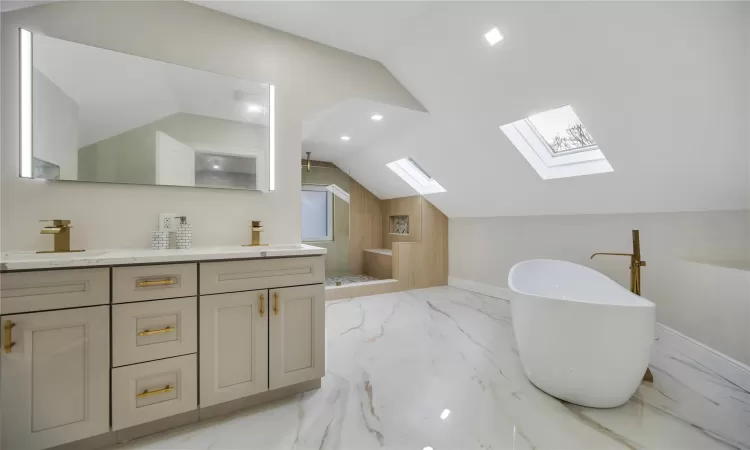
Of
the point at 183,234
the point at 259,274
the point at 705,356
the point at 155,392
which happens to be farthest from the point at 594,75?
the point at 155,392

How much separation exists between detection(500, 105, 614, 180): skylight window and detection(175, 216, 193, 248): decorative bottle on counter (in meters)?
2.48

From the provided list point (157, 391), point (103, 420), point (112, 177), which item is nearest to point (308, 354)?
point (157, 391)

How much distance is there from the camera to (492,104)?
2420 millimetres

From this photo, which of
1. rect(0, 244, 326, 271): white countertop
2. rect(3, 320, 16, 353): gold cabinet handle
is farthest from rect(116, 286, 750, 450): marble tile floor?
rect(0, 244, 326, 271): white countertop

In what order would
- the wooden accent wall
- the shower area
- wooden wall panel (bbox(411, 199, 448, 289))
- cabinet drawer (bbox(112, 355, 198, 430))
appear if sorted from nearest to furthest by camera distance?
1. cabinet drawer (bbox(112, 355, 198, 430))
2. wooden wall panel (bbox(411, 199, 448, 289))
3. the shower area
4. the wooden accent wall

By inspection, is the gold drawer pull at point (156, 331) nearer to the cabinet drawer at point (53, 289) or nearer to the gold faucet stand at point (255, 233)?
Result: the cabinet drawer at point (53, 289)

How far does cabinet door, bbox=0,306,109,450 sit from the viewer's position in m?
1.17

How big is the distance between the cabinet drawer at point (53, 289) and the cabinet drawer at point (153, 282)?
0.15 ft

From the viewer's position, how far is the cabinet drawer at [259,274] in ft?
5.00

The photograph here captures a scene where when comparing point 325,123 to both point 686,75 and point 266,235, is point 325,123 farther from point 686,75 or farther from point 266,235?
point 686,75

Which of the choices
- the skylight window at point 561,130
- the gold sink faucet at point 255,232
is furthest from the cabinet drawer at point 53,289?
the skylight window at point 561,130

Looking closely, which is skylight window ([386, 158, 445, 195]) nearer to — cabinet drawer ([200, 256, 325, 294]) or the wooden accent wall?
the wooden accent wall

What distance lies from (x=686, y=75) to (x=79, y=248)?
10.8 feet

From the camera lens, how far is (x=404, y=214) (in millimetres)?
4887
